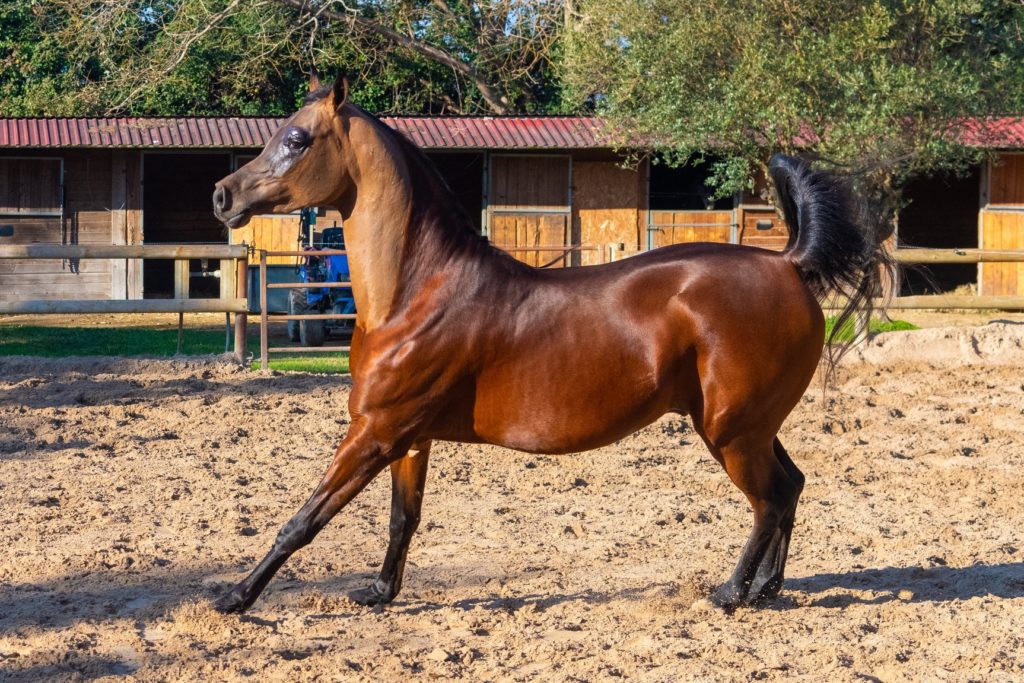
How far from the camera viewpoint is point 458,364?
4.37m

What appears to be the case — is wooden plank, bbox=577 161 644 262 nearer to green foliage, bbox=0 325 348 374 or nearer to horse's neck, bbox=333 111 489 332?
green foliage, bbox=0 325 348 374

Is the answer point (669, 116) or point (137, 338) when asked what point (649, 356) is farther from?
point (137, 338)

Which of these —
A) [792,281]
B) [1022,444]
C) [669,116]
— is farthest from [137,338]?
[792,281]

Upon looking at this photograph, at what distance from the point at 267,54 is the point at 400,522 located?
18.2 m

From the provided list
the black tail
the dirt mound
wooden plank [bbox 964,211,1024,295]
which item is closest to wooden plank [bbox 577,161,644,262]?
wooden plank [bbox 964,211,1024,295]

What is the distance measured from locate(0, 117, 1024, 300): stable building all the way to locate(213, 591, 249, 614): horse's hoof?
594 inches

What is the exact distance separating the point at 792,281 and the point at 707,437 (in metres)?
0.71

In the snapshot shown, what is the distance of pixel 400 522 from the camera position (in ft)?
15.4

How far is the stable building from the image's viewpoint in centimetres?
1923

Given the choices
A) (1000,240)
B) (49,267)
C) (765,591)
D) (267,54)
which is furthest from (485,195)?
(765,591)

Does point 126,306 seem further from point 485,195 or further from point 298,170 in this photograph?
point 485,195

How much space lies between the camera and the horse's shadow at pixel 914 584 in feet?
15.6

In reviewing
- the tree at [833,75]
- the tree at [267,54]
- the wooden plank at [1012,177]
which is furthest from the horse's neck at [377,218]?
the wooden plank at [1012,177]

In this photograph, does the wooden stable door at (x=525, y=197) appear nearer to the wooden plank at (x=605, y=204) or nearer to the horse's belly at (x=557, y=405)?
the wooden plank at (x=605, y=204)
